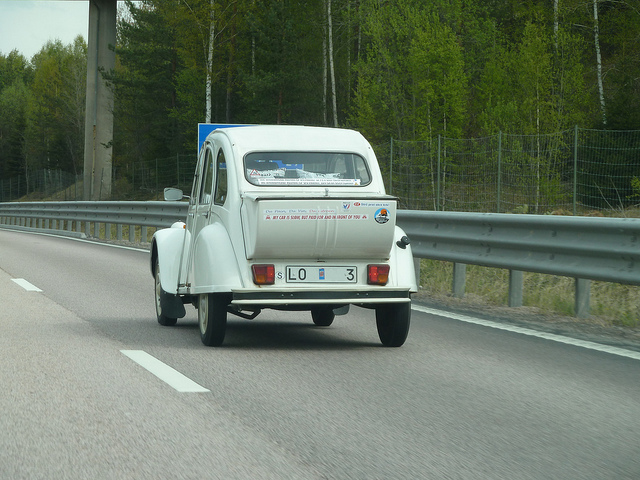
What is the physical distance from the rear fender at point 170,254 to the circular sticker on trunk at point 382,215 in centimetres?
214

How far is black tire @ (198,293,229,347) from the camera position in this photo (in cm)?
718

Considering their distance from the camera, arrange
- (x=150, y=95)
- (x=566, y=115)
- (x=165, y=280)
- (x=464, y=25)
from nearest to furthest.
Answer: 1. (x=165, y=280)
2. (x=566, y=115)
3. (x=464, y=25)
4. (x=150, y=95)

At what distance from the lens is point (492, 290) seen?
443 inches

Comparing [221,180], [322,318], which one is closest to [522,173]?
[322,318]

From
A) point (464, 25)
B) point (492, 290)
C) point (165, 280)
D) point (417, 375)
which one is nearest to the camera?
point (417, 375)

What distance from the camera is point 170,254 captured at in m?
8.56

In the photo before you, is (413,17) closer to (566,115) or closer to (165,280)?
(566,115)

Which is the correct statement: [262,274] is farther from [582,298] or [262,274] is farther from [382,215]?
[582,298]

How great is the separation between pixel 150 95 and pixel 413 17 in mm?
26559

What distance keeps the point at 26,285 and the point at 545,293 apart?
6277 millimetres

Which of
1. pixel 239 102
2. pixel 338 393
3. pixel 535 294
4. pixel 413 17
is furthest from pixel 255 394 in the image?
pixel 239 102

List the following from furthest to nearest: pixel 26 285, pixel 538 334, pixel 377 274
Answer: pixel 26 285, pixel 538 334, pixel 377 274

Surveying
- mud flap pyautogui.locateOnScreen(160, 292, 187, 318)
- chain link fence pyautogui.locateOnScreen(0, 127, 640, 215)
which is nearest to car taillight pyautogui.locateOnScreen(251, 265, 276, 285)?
mud flap pyautogui.locateOnScreen(160, 292, 187, 318)

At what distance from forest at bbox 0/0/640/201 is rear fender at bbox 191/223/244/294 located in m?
20.5
